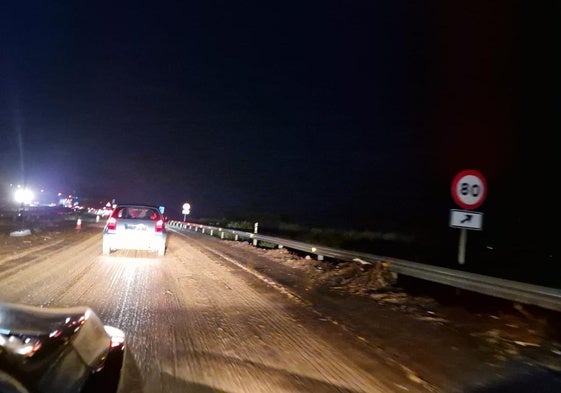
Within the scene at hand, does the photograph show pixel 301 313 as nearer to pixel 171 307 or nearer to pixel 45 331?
pixel 171 307

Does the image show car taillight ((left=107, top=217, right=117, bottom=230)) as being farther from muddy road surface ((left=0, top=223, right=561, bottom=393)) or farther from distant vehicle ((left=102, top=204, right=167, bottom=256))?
muddy road surface ((left=0, top=223, right=561, bottom=393))

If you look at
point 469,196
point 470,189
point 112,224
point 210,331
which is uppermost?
point 470,189

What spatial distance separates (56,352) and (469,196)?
961 centimetres

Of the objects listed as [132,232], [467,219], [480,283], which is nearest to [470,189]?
[467,219]

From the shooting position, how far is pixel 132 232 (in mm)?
18344

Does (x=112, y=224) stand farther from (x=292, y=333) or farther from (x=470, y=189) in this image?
(x=292, y=333)

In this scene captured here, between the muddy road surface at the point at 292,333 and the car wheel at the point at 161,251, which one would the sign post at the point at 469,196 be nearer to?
the muddy road surface at the point at 292,333

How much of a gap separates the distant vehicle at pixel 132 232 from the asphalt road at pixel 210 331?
280cm

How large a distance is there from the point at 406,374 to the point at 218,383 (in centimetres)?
210

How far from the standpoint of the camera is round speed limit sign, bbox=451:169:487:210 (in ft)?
37.4

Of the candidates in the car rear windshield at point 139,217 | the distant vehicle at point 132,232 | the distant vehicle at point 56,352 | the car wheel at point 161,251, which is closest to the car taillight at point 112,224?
the distant vehicle at point 132,232

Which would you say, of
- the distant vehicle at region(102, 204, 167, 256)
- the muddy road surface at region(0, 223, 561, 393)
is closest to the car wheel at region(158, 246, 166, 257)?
the distant vehicle at region(102, 204, 167, 256)

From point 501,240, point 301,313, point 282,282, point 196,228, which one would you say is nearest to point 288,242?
point 282,282

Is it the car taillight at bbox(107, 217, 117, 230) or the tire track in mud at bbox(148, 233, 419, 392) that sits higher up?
the car taillight at bbox(107, 217, 117, 230)
